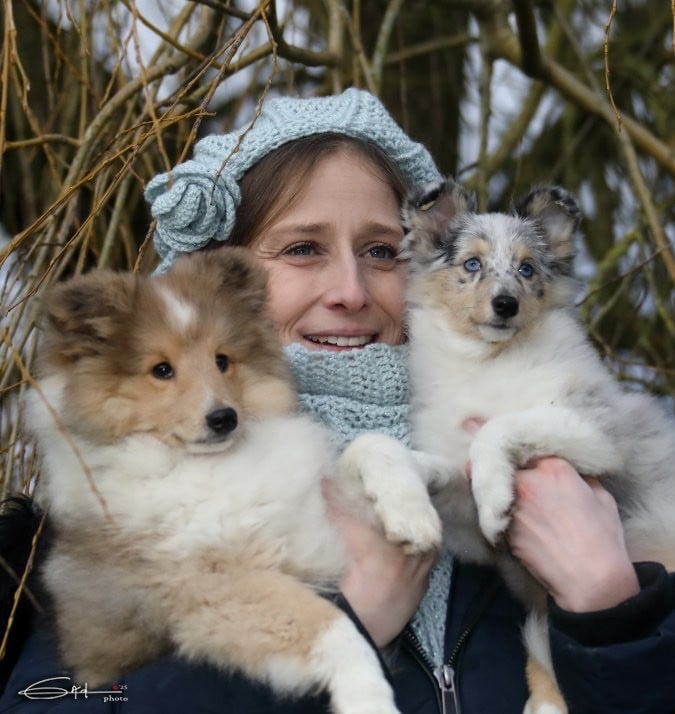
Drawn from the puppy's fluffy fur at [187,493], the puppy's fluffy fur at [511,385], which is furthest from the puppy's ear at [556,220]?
the puppy's fluffy fur at [187,493]

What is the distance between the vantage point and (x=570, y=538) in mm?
2904

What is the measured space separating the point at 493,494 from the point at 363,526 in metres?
0.38

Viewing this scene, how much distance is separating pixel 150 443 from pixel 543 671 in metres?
1.27

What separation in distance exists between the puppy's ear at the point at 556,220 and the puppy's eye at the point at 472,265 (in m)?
0.30

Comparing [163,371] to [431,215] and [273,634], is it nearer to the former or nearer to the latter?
[273,634]

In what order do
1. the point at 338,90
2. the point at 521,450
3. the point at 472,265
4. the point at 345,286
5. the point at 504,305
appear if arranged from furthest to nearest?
the point at 338,90
the point at 472,265
the point at 504,305
the point at 345,286
the point at 521,450

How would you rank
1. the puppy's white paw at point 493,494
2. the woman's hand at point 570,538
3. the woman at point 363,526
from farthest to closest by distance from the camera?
the puppy's white paw at point 493,494 < the woman's hand at point 570,538 < the woman at point 363,526

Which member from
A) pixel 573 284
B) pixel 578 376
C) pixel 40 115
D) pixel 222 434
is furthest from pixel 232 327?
pixel 40 115

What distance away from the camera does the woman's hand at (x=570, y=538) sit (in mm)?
2770

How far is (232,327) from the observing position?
9.93 ft

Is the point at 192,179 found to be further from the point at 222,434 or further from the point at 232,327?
the point at 222,434

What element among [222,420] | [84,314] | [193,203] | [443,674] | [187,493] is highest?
[193,203]

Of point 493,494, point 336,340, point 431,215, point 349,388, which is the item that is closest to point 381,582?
point 493,494

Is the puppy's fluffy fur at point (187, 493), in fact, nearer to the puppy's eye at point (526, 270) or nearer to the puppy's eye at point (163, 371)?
the puppy's eye at point (163, 371)
